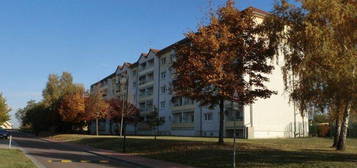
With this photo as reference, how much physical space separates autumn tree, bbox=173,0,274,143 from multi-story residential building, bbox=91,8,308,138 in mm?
2365

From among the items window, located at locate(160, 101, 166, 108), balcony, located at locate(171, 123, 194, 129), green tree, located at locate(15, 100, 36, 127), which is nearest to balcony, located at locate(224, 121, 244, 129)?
balcony, located at locate(171, 123, 194, 129)

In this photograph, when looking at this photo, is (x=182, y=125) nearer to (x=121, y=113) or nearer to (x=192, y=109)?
(x=192, y=109)

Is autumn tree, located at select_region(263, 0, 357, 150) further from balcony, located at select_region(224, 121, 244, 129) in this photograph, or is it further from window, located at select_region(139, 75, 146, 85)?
window, located at select_region(139, 75, 146, 85)

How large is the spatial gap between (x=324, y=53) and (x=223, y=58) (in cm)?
727

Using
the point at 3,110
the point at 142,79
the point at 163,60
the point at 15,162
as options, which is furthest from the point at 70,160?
the point at 142,79

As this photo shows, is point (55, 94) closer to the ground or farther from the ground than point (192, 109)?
farther from the ground

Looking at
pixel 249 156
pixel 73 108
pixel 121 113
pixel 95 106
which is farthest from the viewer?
pixel 121 113

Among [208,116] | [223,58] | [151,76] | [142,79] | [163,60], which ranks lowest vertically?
[208,116]

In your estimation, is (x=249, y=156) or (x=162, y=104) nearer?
(x=249, y=156)

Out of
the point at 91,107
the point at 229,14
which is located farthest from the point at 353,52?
the point at 91,107

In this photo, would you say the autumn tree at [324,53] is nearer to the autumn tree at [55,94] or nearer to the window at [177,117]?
the window at [177,117]

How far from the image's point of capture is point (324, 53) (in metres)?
16.4

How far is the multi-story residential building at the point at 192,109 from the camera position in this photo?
43.1m

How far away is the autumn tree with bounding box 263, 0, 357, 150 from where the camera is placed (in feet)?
50.6
